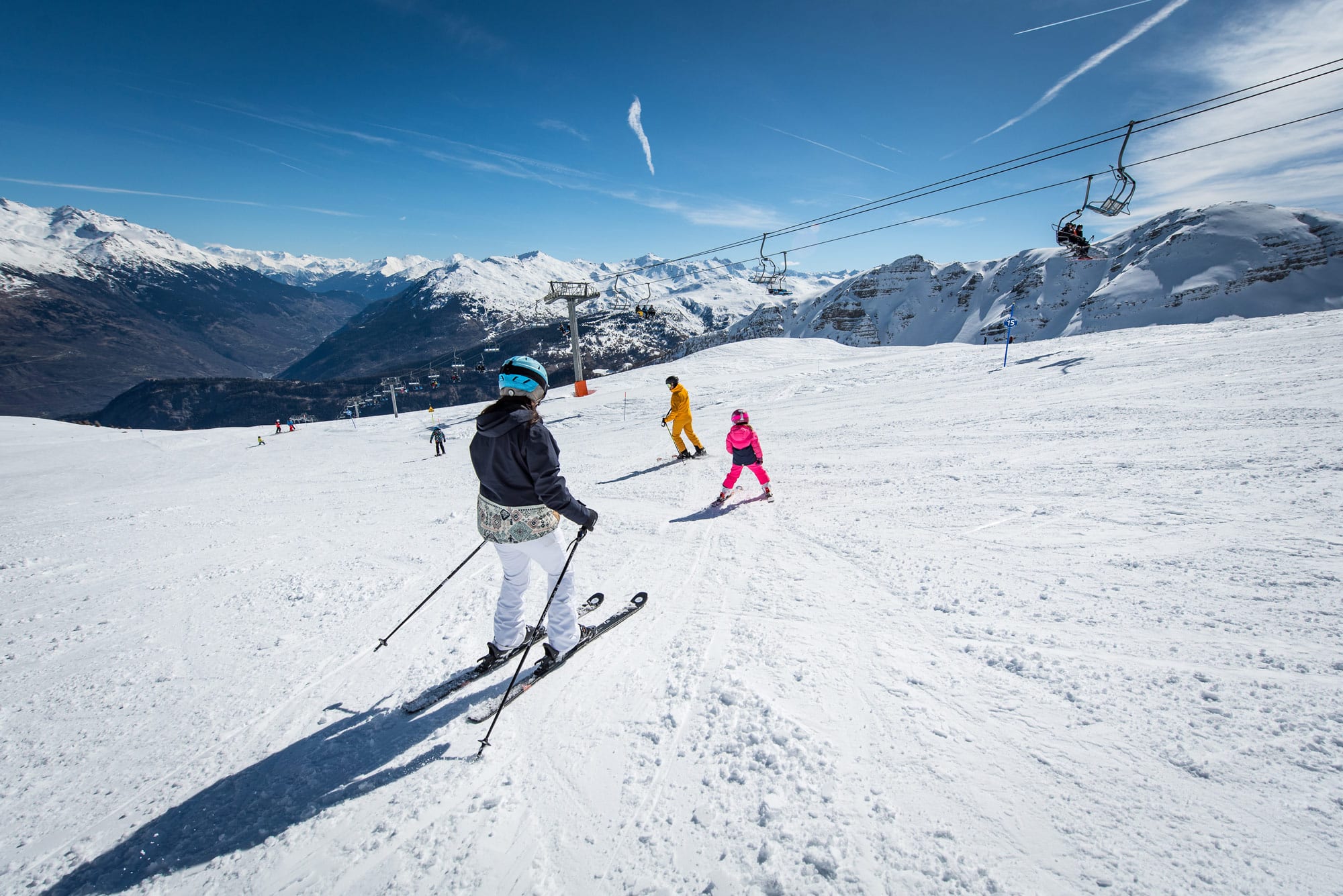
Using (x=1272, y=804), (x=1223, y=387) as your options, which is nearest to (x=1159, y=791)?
(x=1272, y=804)

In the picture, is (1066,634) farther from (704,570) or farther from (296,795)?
(296,795)

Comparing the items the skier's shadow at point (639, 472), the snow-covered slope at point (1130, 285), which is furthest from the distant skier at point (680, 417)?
the snow-covered slope at point (1130, 285)

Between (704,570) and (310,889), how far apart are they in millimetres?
4032

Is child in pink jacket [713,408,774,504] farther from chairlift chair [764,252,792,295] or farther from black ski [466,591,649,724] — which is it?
chairlift chair [764,252,792,295]

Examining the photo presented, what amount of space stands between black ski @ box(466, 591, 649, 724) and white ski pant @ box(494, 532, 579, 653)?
0.27m

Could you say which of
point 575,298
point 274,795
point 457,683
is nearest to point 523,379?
point 457,683

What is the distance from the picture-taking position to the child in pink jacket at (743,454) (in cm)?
805

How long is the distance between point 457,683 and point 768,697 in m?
2.48

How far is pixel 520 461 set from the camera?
11.8ft

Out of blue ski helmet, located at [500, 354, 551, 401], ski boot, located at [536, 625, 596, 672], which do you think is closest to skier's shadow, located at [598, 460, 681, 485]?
ski boot, located at [536, 625, 596, 672]

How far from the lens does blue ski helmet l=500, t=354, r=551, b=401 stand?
145 inches

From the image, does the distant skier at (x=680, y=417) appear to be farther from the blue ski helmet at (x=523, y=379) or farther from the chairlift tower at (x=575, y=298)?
the chairlift tower at (x=575, y=298)

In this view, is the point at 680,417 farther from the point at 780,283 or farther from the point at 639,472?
the point at 780,283

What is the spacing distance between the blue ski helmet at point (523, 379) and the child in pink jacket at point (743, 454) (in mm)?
4572
